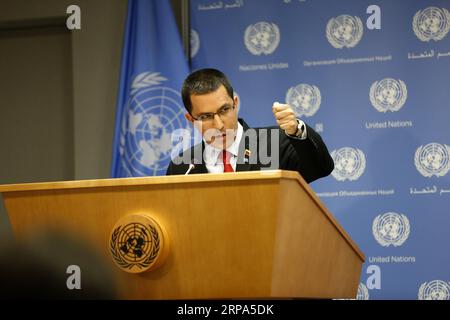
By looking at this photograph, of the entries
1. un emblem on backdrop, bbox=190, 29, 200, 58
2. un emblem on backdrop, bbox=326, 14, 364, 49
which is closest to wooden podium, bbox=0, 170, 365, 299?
un emblem on backdrop, bbox=326, 14, 364, 49

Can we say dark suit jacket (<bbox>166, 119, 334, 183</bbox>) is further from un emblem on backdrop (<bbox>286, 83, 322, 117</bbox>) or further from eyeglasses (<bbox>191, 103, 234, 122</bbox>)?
un emblem on backdrop (<bbox>286, 83, 322, 117</bbox>)

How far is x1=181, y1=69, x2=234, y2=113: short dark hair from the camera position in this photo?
294 centimetres

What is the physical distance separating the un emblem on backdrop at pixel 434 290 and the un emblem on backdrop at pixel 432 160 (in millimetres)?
737

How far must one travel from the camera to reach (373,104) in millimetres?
4734

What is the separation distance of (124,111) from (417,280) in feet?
7.89

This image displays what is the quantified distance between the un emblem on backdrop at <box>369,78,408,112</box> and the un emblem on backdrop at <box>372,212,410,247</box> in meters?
0.75

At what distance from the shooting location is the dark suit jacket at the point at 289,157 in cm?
267

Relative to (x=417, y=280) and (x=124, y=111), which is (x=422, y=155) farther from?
(x=124, y=111)

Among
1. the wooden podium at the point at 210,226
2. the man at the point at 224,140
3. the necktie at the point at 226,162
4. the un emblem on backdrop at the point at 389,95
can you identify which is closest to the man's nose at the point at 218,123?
the man at the point at 224,140

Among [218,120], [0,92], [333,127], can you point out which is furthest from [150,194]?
[0,92]

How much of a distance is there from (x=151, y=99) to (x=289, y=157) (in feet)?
6.52

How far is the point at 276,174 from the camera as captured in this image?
1865mm

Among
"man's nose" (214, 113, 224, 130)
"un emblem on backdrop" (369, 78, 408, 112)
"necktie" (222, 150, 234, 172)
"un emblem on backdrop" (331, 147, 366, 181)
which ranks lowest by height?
"un emblem on backdrop" (331, 147, 366, 181)
